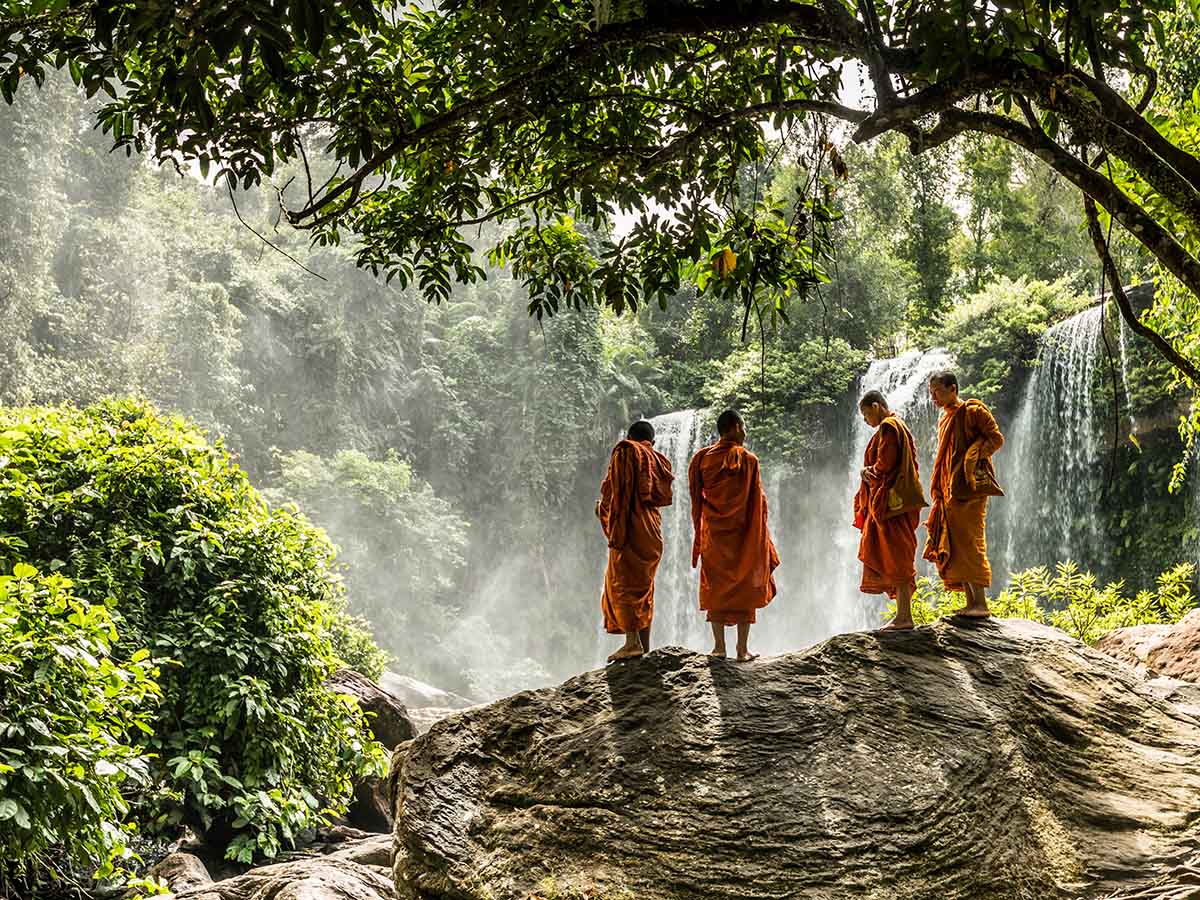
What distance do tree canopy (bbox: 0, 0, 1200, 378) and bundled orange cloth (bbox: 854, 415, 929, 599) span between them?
4.16 ft

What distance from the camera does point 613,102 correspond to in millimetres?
5930

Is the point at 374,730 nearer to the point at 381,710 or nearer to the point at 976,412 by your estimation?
the point at 381,710

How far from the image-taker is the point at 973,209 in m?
28.2

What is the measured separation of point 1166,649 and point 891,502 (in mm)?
3471

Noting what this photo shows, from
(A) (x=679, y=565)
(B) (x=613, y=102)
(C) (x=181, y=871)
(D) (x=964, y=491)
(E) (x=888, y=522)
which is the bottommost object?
(C) (x=181, y=871)

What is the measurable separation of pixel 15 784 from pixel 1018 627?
17.8ft

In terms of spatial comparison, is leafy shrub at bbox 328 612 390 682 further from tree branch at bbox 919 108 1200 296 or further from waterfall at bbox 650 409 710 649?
tree branch at bbox 919 108 1200 296

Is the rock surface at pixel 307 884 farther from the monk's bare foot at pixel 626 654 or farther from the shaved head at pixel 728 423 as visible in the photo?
the shaved head at pixel 728 423

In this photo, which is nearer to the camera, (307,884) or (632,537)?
(307,884)

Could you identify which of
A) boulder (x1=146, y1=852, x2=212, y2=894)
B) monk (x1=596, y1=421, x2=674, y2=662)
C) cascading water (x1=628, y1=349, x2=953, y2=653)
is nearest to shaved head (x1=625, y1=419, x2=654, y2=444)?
monk (x1=596, y1=421, x2=674, y2=662)

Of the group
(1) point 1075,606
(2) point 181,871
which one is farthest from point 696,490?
(1) point 1075,606

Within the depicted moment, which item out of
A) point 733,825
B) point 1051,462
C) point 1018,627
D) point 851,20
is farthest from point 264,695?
point 1051,462

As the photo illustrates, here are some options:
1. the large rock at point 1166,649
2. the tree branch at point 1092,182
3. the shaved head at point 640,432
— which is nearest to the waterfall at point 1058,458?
the large rock at point 1166,649

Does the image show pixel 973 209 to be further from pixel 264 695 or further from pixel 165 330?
pixel 264 695
